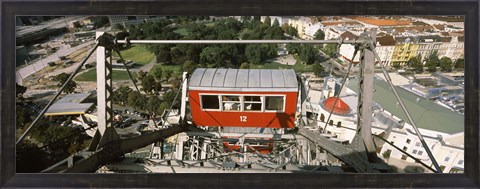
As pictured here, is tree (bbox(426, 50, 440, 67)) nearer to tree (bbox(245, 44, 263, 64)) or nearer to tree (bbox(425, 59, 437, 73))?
tree (bbox(425, 59, 437, 73))

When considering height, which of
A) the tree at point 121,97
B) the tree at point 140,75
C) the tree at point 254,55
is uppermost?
the tree at point 254,55

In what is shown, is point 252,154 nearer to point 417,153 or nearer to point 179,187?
point 179,187

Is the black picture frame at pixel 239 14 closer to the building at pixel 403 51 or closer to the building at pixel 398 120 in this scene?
the building at pixel 398 120

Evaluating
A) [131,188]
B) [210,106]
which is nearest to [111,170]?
[131,188]

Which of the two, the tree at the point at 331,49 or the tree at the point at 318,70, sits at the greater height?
the tree at the point at 331,49

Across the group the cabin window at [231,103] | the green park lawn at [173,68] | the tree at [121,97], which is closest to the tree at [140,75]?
the green park lawn at [173,68]

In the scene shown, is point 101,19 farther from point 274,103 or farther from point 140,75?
point 140,75

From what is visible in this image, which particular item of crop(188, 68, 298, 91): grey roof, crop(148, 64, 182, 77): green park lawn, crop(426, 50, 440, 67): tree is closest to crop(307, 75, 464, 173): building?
crop(426, 50, 440, 67): tree
